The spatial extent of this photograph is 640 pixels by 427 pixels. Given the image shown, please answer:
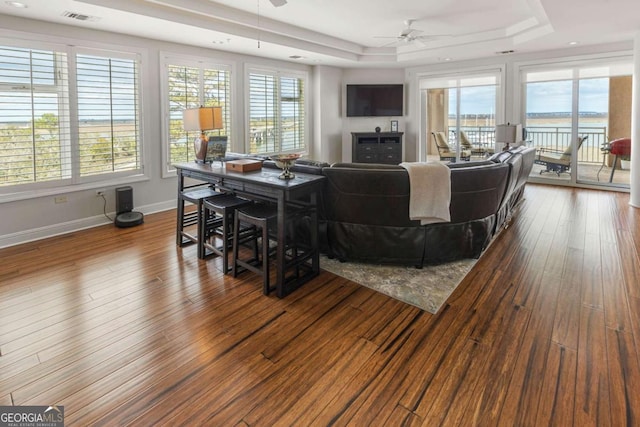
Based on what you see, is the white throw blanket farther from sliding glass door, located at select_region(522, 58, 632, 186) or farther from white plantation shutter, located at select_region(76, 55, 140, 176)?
sliding glass door, located at select_region(522, 58, 632, 186)

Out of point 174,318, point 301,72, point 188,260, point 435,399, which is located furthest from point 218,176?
point 301,72

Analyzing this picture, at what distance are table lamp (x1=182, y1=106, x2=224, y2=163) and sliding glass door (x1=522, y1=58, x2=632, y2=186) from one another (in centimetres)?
610

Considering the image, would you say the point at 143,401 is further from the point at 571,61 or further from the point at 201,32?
the point at 571,61

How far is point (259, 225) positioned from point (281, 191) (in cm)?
32

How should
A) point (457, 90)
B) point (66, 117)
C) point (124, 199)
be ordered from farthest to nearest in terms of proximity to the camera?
point (457, 90) → point (124, 199) → point (66, 117)

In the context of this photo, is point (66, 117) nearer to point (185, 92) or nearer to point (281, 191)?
point (185, 92)

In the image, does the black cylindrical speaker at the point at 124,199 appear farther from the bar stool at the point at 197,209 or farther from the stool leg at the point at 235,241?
the stool leg at the point at 235,241

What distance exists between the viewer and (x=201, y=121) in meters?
4.02

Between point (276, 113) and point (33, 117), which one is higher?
point (276, 113)

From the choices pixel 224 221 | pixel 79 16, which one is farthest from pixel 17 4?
pixel 224 221

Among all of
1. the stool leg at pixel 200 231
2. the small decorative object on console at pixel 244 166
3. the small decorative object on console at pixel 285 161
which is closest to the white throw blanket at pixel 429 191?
the small decorative object on console at pixel 285 161

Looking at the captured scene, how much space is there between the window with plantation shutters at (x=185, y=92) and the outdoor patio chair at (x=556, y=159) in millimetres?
6133

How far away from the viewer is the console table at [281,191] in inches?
112

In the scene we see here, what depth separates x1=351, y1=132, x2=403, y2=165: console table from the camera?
8359mm
